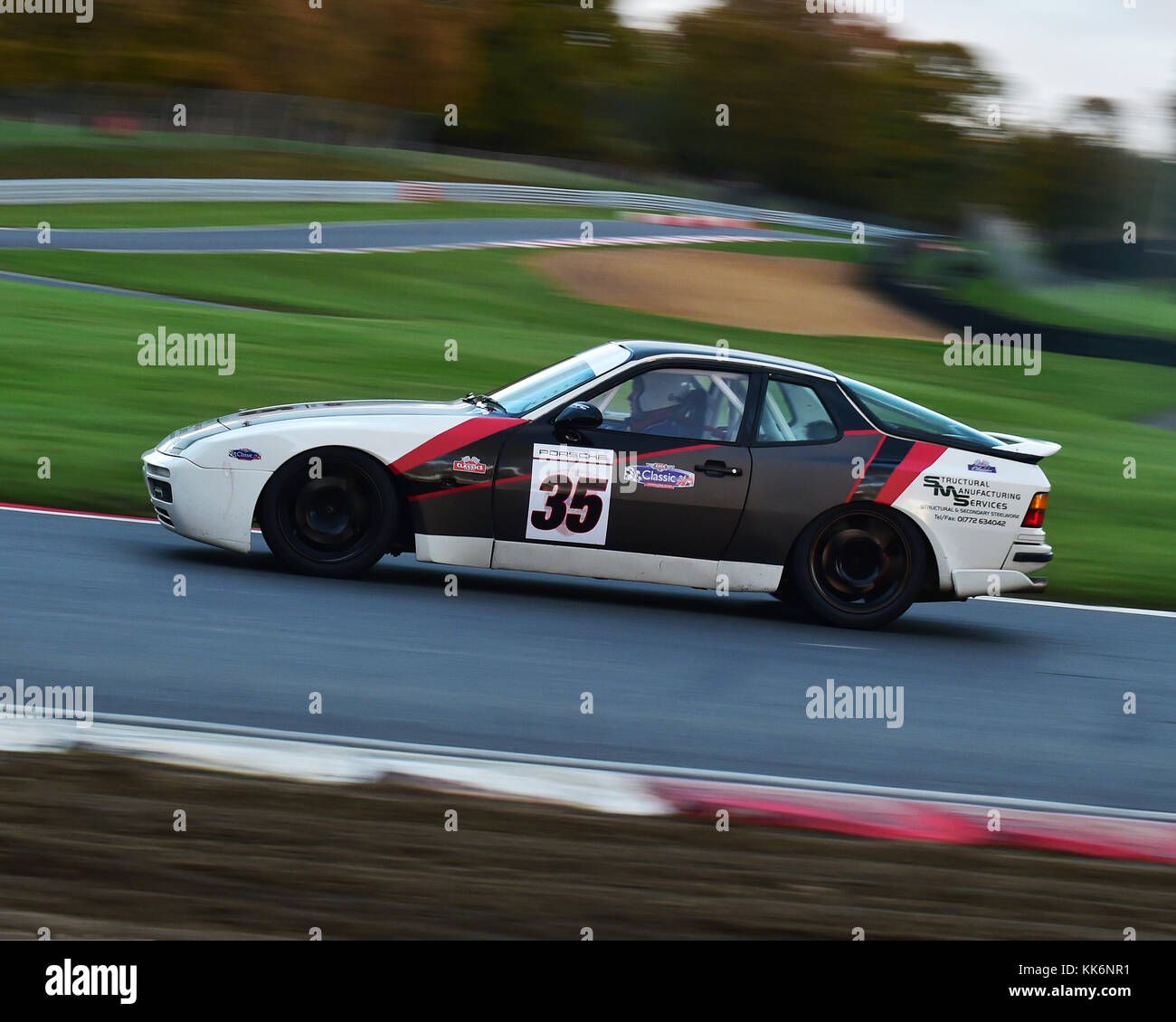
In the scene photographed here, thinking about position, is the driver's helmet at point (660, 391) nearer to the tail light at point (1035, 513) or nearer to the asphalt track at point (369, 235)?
the tail light at point (1035, 513)

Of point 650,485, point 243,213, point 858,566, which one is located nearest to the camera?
point 650,485

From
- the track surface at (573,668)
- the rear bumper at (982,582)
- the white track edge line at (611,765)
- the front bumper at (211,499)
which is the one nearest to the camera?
the white track edge line at (611,765)

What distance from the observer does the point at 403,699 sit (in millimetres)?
6195

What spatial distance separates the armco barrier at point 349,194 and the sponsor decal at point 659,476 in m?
31.0

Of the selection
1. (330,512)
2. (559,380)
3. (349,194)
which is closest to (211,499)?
(330,512)

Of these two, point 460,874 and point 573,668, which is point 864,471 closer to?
point 573,668

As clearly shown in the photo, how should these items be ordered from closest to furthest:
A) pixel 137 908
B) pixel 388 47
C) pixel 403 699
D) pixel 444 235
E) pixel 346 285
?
pixel 137 908, pixel 403 699, pixel 346 285, pixel 444 235, pixel 388 47

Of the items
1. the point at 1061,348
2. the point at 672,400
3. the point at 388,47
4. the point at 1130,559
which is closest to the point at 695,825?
the point at 672,400

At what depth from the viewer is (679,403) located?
8023 millimetres

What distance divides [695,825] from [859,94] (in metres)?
67.4

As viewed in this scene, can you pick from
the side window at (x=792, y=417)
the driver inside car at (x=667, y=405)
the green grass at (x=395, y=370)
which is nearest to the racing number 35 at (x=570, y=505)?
the driver inside car at (x=667, y=405)

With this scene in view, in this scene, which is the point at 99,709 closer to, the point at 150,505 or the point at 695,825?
the point at 695,825

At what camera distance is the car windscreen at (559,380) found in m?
7.99

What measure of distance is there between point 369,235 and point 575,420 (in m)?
29.2
